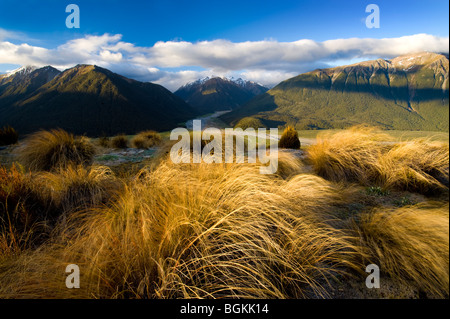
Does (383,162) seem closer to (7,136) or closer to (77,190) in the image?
(77,190)

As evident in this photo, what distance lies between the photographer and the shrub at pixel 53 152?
4516 mm

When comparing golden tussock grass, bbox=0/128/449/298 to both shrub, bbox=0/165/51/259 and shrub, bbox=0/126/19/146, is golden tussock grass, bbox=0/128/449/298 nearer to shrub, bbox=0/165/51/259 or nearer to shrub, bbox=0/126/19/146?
→ shrub, bbox=0/165/51/259

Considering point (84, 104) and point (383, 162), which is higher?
point (84, 104)

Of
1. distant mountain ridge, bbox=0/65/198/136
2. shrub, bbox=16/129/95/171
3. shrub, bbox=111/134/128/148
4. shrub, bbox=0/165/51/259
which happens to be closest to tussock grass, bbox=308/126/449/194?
shrub, bbox=0/165/51/259

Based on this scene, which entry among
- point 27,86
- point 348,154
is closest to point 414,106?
point 348,154

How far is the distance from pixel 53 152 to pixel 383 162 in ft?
23.5

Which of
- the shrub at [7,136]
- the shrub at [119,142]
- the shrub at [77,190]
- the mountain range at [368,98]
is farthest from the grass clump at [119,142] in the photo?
the mountain range at [368,98]

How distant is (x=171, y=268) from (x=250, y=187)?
1432mm

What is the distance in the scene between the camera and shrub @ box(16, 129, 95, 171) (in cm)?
452

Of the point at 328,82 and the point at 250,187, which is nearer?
the point at 250,187

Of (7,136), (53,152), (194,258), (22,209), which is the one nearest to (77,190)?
(22,209)

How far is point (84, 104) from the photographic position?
103625 millimetres
